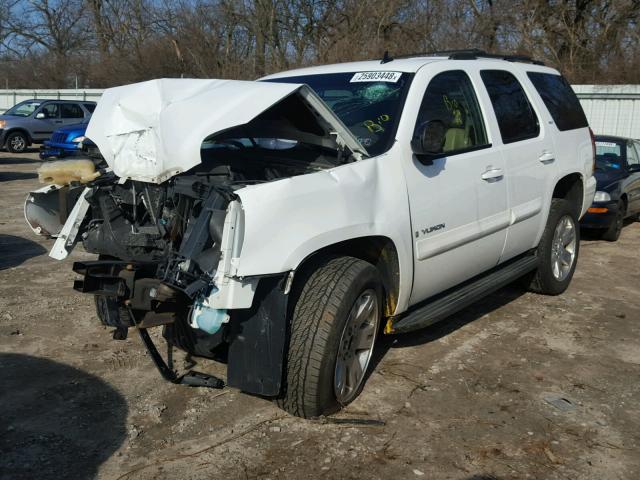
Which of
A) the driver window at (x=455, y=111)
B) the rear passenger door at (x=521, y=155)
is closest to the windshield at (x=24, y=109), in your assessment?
the rear passenger door at (x=521, y=155)

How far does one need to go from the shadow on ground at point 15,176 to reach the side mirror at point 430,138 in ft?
41.8

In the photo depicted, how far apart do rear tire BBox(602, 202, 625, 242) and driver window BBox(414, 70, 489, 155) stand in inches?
200

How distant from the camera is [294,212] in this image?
3.20 m

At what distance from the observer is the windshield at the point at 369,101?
4.00 meters

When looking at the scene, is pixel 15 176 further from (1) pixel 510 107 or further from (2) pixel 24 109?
(1) pixel 510 107

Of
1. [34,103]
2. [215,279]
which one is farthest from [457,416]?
[34,103]

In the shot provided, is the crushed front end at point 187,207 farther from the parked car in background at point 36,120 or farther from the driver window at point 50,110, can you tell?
the driver window at point 50,110

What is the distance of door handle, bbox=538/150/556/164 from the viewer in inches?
210

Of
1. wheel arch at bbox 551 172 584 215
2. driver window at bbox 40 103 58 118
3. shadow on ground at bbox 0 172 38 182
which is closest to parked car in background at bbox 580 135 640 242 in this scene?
wheel arch at bbox 551 172 584 215

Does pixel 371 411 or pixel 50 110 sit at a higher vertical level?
pixel 50 110

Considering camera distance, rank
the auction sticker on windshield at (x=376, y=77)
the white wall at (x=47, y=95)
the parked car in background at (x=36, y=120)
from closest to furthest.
Answer: the auction sticker on windshield at (x=376, y=77), the parked car in background at (x=36, y=120), the white wall at (x=47, y=95)

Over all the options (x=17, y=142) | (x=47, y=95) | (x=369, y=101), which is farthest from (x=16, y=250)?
(x=47, y=95)

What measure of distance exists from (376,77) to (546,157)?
6.05ft

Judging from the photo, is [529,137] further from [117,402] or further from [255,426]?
[117,402]
